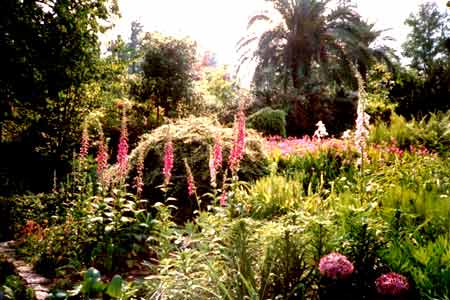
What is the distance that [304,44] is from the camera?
865 inches

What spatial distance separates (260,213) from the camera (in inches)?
174

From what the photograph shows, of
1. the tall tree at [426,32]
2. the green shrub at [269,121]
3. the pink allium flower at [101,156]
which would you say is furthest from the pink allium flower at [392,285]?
the tall tree at [426,32]

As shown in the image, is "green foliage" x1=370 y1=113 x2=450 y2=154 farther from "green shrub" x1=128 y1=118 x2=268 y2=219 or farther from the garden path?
the garden path

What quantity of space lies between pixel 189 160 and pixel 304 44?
56.3 feet

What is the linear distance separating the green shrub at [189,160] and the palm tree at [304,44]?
15.1m

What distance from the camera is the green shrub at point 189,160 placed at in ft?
20.3

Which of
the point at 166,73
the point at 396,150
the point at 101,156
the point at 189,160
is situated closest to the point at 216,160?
the point at 101,156

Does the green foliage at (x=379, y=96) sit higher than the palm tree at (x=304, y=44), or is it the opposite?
the palm tree at (x=304, y=44)

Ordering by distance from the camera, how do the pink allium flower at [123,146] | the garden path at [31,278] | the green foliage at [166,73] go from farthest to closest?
1. the green foliage at [166,73]
2. the pink allium flower at [123,146]
3. the garden path at [31,278]

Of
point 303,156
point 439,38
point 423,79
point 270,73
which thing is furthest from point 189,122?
point 439,38

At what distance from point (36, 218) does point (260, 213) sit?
420 cm

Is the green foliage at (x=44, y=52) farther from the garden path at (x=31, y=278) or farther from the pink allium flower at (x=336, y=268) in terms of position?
the pink allium flower at (x=336, y=268)

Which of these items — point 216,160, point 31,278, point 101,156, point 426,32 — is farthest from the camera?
point 426,32

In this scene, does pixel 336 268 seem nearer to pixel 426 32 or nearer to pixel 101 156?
pixel 101 156
